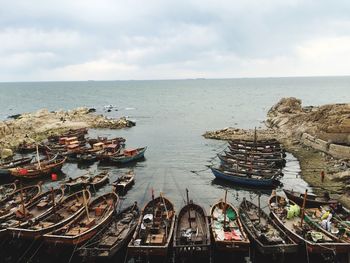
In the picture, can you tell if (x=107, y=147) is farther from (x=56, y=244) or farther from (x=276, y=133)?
(x=276, y=133)

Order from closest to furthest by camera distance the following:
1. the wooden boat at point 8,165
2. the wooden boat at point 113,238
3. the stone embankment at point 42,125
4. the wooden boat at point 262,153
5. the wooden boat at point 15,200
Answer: the wooden boat at point 113,238 → the wooden boat at point 15,200 → the wooden boat at point 8,165 → the wooden boat at point 262,153 → the stone embankment at point 42,125

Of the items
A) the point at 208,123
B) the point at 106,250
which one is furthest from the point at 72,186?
the point at 208,123

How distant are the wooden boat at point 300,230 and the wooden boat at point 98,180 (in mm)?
20737

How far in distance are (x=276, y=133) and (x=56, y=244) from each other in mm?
52708

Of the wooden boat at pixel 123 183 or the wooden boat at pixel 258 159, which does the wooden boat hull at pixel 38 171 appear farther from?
the wooden boat at pixel 258 159

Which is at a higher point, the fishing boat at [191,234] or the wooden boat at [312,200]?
the wooden boat at [312,200]

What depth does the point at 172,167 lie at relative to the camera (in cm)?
4666

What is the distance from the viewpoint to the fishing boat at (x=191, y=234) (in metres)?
20.8

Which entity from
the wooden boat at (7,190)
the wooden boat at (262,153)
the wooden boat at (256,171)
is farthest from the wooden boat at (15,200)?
the wooden boat at (262,153)

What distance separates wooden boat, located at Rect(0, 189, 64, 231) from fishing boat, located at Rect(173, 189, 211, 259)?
455 inches

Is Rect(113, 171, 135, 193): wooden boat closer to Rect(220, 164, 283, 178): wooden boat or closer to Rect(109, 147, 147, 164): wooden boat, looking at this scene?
Rect(109, 147, 147, 164): wooden boat

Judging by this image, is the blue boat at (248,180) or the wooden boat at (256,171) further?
the wooden boat at (256,171)

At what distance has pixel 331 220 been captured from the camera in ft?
80.4

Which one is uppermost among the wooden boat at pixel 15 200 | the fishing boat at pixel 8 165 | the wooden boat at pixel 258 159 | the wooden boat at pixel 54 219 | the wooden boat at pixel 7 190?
the wooden boat at pixel 258 159
